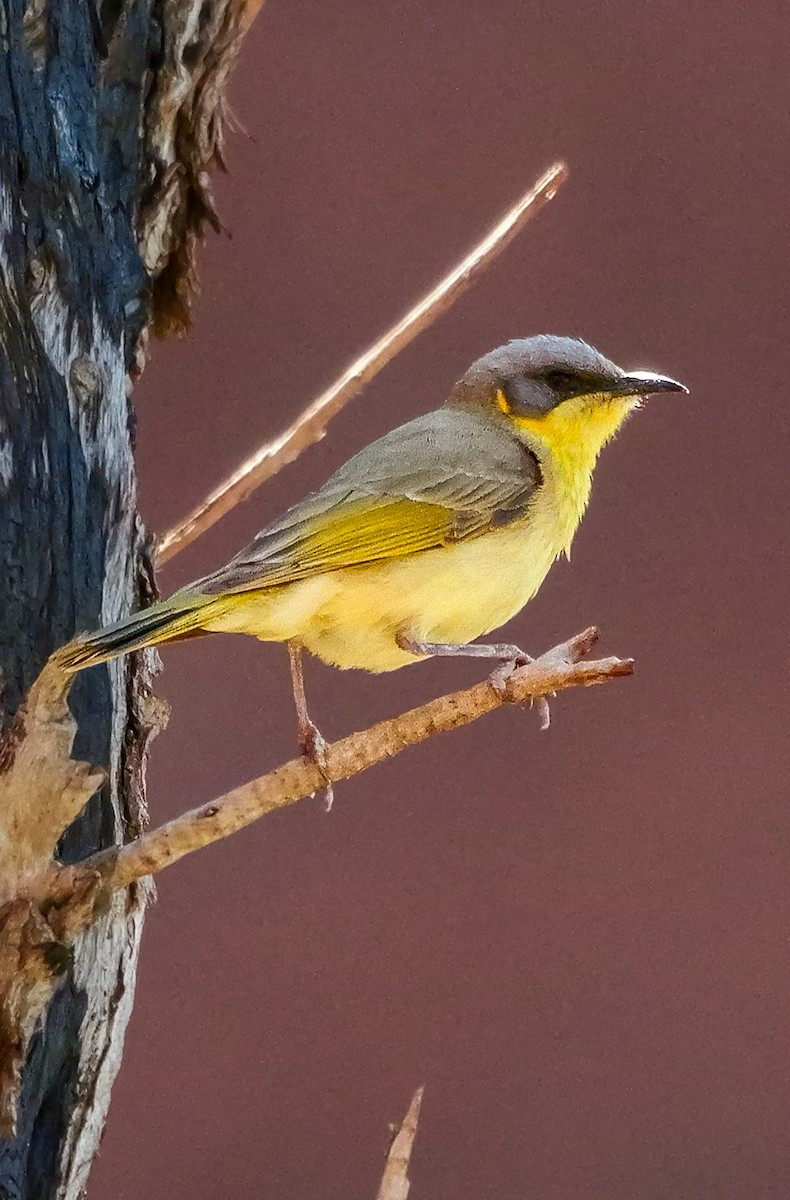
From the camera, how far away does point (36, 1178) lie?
3.33 ft

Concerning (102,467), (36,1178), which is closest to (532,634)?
(102,467)

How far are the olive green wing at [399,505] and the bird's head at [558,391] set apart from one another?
4cm

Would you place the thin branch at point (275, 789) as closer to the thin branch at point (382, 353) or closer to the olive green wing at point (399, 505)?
the olive green wing at point (399, 505)

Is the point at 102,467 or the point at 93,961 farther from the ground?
the point at 102,467

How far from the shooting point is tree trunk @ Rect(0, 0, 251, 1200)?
1.02 metres

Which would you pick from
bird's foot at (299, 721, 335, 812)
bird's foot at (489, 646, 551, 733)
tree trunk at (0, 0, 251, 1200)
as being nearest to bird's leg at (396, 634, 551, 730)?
bird's foot at (489, 646, 551, 733)

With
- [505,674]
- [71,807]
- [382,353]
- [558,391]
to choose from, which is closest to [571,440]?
[558,391]

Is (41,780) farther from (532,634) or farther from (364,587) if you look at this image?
(532,634)

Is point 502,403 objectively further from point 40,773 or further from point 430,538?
point 40,773

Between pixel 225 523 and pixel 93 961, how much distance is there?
0.77 m

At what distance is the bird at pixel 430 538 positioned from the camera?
1.02 metres

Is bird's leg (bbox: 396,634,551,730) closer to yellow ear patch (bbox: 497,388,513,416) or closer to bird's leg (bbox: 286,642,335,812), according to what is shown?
bird's leg (bbox: 286,642,335,812)

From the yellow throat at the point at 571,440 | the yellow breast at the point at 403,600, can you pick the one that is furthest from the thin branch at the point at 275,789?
the yellow throat at the point at 571,440

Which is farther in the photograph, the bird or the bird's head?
the bird's head
